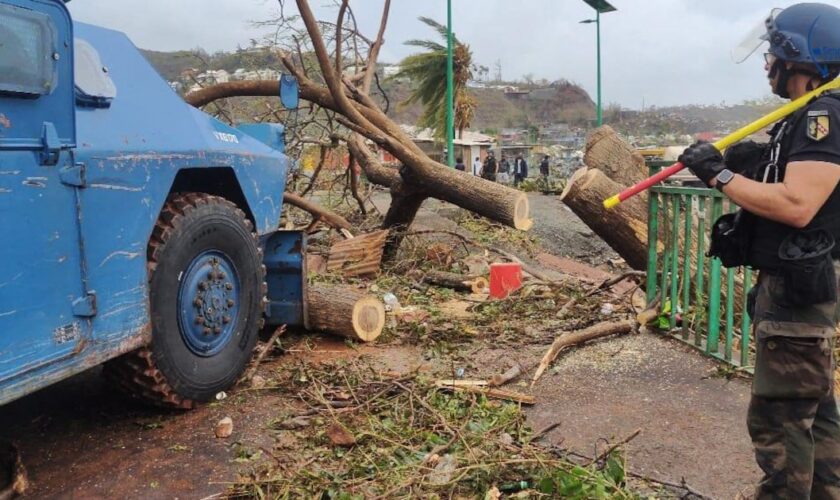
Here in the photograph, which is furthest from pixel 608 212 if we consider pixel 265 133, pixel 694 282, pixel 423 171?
pixel 265 133

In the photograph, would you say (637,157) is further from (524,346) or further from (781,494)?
(781,494)

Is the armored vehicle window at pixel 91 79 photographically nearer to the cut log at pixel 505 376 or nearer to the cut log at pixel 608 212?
the cut log at pixel 505 376

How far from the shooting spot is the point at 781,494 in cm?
258

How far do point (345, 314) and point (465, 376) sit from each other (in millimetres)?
1219

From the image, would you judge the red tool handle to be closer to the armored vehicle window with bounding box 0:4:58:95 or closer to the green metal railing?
the green metal railing

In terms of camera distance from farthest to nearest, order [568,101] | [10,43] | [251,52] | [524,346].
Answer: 1. [568,101]
2. [251,52]
3. [524,346]
4. [10,43]

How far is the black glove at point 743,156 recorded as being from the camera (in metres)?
2.88

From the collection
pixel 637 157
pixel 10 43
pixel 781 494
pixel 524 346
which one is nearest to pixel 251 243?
pixel 10 43

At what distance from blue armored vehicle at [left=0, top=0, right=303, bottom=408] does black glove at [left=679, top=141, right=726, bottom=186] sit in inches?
96.9

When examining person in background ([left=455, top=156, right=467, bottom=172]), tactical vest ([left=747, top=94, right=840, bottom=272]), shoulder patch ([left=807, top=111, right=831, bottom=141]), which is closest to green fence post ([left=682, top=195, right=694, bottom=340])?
tactical vest ([left=747, top=94, right=840, bottom=272])

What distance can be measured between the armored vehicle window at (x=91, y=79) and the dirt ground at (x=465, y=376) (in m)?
1.68

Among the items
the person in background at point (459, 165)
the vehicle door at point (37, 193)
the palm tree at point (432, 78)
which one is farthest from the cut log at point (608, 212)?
the palm tree at point (432, 78)

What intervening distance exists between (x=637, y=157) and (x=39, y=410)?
6417 mm

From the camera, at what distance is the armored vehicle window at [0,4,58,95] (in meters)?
2.69
